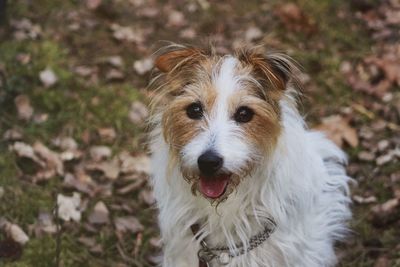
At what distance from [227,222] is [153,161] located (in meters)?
0.47

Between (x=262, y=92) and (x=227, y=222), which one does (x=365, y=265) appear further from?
(x=262, y=92)

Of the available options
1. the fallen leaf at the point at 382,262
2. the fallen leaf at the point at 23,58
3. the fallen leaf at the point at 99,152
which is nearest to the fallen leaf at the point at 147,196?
the fallen leaf at the point at 99,152

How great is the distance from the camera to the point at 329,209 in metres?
3.93

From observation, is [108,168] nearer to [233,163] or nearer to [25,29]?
[25,29]

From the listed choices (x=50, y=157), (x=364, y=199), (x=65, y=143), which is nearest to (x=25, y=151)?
(x=50, y=157)

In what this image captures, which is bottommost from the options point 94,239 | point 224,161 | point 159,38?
point 94,239

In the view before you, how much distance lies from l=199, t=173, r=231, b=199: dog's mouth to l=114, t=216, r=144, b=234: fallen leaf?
1.21 meters

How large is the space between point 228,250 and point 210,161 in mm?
664

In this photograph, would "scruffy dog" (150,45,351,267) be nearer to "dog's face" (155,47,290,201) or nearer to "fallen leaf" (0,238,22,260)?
"dog's face" (155,47,290,201)

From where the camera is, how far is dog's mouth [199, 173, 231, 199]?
10.4 feet

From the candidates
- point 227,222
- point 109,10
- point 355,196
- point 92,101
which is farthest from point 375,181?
point 109,10

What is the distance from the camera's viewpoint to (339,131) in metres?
4.79

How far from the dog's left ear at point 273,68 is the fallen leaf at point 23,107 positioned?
7.12 feet

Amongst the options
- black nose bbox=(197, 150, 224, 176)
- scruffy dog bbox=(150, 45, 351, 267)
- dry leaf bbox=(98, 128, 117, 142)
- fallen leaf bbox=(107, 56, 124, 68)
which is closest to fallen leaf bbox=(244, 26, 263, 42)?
fallen leaf bbox=(107, 56, 124, 68)
